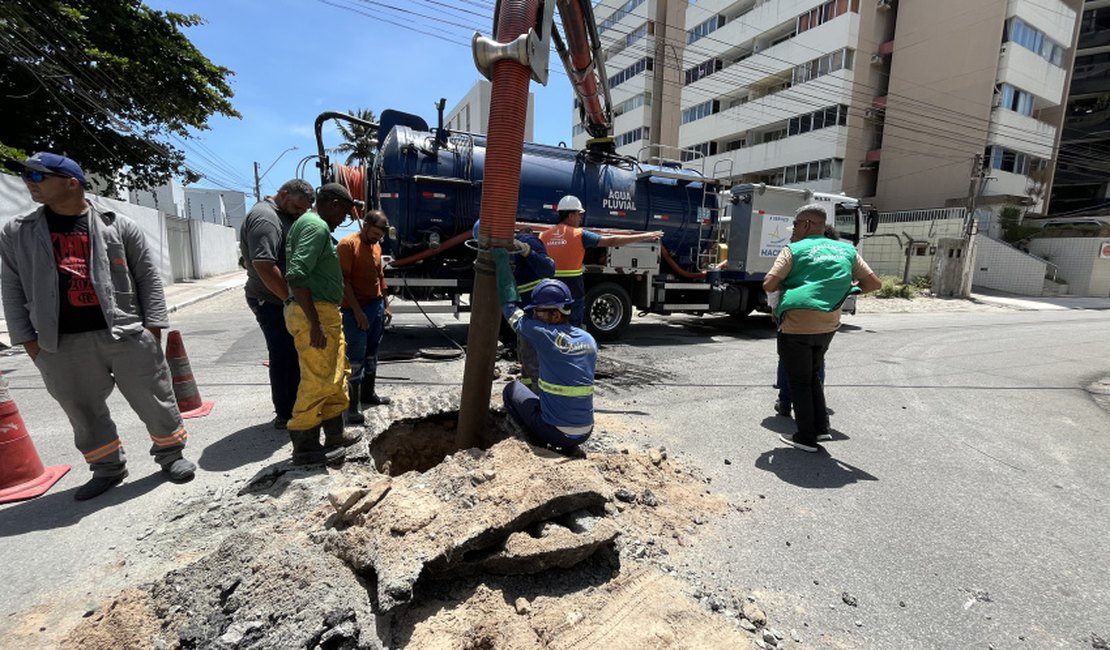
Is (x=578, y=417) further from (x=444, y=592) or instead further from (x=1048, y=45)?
(x=1048, y=45)

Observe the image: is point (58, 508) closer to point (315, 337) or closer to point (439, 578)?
point (315, 337)

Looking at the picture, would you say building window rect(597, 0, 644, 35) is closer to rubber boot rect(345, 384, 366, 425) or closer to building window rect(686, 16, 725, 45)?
building window rect(686, 16, 725, 45)

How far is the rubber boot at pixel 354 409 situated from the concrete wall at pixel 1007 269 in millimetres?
28050

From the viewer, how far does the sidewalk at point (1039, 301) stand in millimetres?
18275

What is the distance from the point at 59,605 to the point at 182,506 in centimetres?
72

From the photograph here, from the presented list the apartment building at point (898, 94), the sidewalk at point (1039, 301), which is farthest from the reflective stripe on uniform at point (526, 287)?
the apartment building at point (898, 94)

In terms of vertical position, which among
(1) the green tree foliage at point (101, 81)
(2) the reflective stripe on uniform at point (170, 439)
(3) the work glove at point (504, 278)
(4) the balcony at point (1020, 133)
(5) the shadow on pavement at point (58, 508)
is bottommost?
(5) the shadow on pavement at point (58, 508)

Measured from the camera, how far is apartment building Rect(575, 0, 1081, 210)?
2491 centimetres

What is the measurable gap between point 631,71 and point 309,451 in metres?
44.3

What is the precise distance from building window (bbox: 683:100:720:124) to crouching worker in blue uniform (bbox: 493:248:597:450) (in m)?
37.3

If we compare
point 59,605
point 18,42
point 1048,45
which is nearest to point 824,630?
point 59,605

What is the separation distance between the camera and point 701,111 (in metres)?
36.2

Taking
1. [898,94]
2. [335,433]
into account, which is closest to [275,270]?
[335,433]

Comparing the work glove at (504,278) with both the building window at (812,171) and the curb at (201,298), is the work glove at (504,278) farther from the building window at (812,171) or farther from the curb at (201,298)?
the building window at (812,171)
